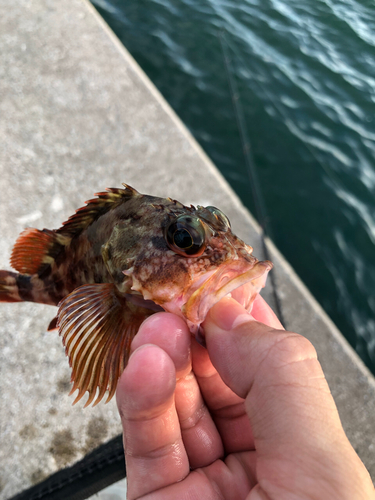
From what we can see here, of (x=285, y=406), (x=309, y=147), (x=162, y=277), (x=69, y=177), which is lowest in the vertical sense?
(x=69, y=177)

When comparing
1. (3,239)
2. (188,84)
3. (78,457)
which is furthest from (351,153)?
(78,457)

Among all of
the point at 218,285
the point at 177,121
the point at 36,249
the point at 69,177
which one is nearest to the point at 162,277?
the point at 218,285

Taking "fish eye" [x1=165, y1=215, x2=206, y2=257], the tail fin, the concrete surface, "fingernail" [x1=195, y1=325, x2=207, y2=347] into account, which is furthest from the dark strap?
"fish eye" [x1=165, y1=215, x2=206, y2=257]

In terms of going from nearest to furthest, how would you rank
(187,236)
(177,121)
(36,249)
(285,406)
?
(285,406)
(187,236)
(36,249)
(177,121)

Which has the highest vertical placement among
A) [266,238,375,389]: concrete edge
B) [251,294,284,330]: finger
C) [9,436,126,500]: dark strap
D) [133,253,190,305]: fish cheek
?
[133,253,190,305]: fish cheek

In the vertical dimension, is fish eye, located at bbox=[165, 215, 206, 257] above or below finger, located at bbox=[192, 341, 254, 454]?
above

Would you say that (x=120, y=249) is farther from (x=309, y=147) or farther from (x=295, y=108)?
(x=295, y=108)

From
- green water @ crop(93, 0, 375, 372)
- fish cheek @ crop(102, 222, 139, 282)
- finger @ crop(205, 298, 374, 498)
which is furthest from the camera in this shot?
green water @ crop(93, 0, 375, 372)

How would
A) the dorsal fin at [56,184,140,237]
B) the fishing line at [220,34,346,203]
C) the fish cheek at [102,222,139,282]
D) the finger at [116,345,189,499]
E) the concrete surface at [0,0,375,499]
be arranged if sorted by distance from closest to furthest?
the finger at [116,345,189,499] < the fish cheek at [102,222,139,282] < the dorsal fin at [56,184,140,237] < the concrete surface at [0,0,375,499] < the fishing line at [220,34,346,203]

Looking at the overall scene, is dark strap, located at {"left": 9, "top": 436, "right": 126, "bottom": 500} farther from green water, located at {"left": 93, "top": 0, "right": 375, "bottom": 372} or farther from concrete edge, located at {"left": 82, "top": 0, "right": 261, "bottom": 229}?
green water, located at {"left": 93, "top": 0, "right": 375, "bottom": 372}

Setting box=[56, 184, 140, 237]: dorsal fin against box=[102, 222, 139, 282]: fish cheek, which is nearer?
box=[102, 222, 139, 282]: fish cheek
